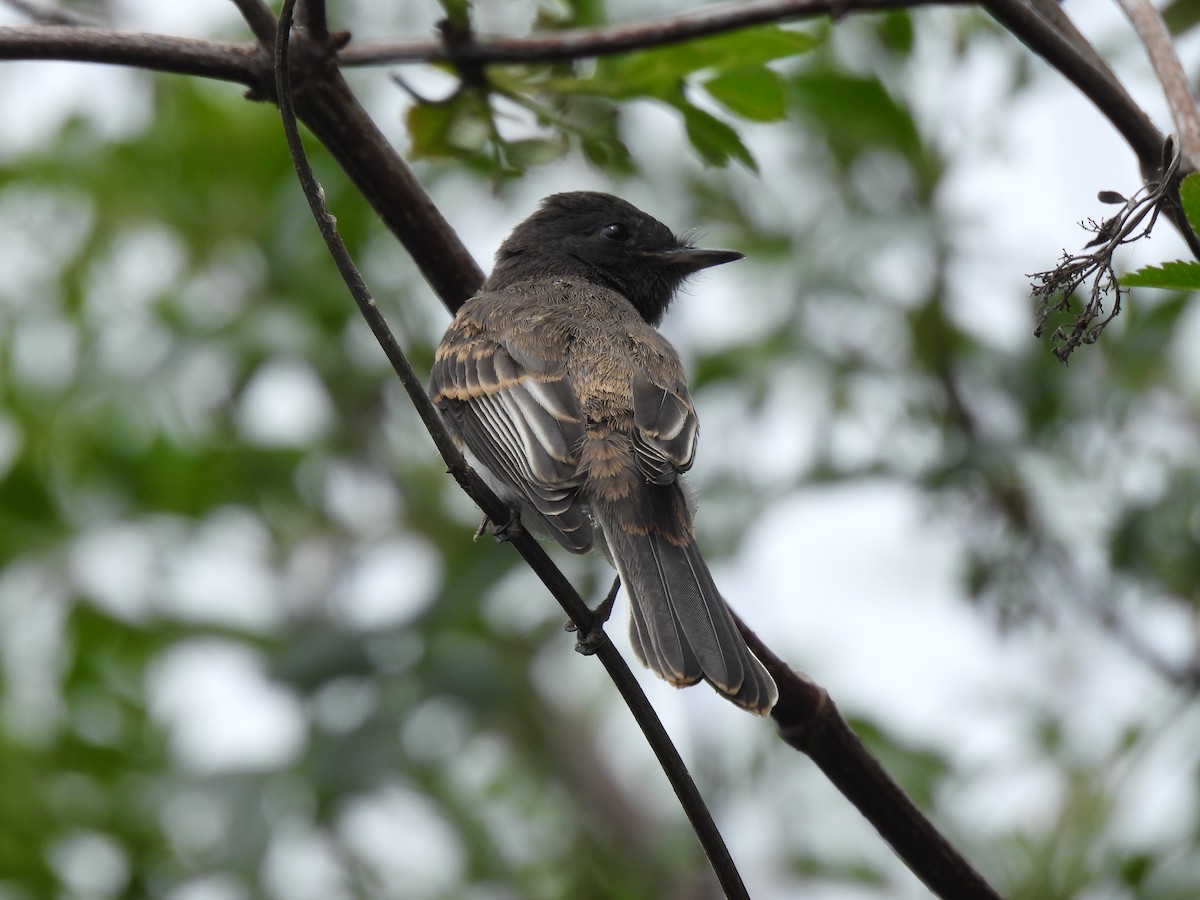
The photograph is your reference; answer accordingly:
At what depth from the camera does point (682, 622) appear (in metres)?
2.99

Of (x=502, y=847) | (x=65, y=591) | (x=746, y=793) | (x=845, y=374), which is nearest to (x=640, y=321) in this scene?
(x=845, y=374)

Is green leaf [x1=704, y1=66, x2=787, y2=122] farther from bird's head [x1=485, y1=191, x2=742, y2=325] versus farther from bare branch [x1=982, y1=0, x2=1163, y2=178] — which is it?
bird's head [x1=485, y1=191, x2=742, y2=325]

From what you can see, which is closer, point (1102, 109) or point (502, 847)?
point (1102, 109)

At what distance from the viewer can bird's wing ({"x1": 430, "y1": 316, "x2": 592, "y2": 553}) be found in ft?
10.7

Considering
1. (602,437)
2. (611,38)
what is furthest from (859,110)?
(611,38)

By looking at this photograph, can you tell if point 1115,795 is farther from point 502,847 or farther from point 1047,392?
point 502,847

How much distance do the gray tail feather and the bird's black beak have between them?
3.32 feet

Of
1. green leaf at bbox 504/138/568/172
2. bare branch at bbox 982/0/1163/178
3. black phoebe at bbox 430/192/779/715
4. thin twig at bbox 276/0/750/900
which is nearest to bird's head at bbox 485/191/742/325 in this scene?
black phoebe at bbox 430/192/779/715

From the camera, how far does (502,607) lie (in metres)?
5.15

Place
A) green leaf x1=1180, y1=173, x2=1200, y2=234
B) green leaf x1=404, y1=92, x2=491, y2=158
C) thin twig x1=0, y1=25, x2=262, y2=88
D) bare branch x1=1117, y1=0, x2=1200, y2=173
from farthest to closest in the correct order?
green leaf x1=404, y1=92, x2=491, y2=158, thin twig x1=0, y1=25, x2=262, y2=88, bare branch x1=1117, y1=0, x2=1200, y2=173, green leaf x1=1180, y1=173, x2=1200, y2=234

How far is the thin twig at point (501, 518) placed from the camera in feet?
6.96

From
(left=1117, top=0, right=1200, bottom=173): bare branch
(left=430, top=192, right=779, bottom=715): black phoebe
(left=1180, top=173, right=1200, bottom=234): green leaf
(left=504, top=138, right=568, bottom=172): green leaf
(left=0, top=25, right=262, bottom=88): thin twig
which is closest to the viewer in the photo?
(left=1180, top=173, right=1200, bottom=234): green leaf

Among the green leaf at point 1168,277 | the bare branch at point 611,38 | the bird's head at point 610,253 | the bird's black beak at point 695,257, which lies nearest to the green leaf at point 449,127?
the bare branch at point 611,38

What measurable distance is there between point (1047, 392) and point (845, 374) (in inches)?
24.3
